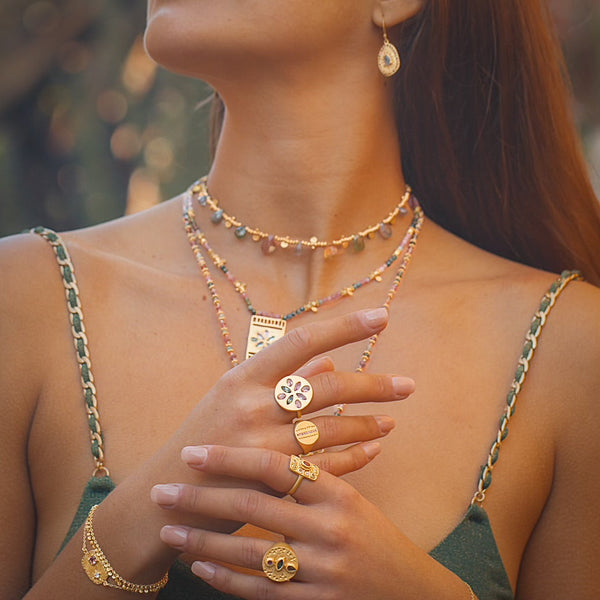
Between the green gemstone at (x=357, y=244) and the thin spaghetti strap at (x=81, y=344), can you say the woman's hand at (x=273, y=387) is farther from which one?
the green gemstone at (x=357, y=244)

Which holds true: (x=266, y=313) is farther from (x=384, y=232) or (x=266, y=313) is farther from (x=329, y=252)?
(x=384, y=232)

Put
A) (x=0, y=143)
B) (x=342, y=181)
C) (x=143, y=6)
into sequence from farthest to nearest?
(x=143, y=6), (x=0, y=143), (x=342, y=181)

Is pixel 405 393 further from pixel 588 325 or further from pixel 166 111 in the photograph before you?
pixel 166 111

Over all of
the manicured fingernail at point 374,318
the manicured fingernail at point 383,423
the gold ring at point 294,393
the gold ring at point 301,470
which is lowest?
the gold ring at point 301,470

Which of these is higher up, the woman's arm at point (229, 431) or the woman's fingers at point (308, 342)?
the woman's fingers at point (308, 342)

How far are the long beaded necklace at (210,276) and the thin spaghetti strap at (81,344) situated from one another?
26cm

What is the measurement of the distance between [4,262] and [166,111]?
2.51 metres

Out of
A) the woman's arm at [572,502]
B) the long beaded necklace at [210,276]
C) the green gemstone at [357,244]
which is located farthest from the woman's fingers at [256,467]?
the green gemstone at [357,244]

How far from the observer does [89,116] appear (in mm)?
4023

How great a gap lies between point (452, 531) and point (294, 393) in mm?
429

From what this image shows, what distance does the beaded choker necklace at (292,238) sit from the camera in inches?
78.6

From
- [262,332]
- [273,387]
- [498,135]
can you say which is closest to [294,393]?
[273,387]

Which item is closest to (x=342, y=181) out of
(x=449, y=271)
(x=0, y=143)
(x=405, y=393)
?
(x=449, y=271)

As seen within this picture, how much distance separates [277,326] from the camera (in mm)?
1877
